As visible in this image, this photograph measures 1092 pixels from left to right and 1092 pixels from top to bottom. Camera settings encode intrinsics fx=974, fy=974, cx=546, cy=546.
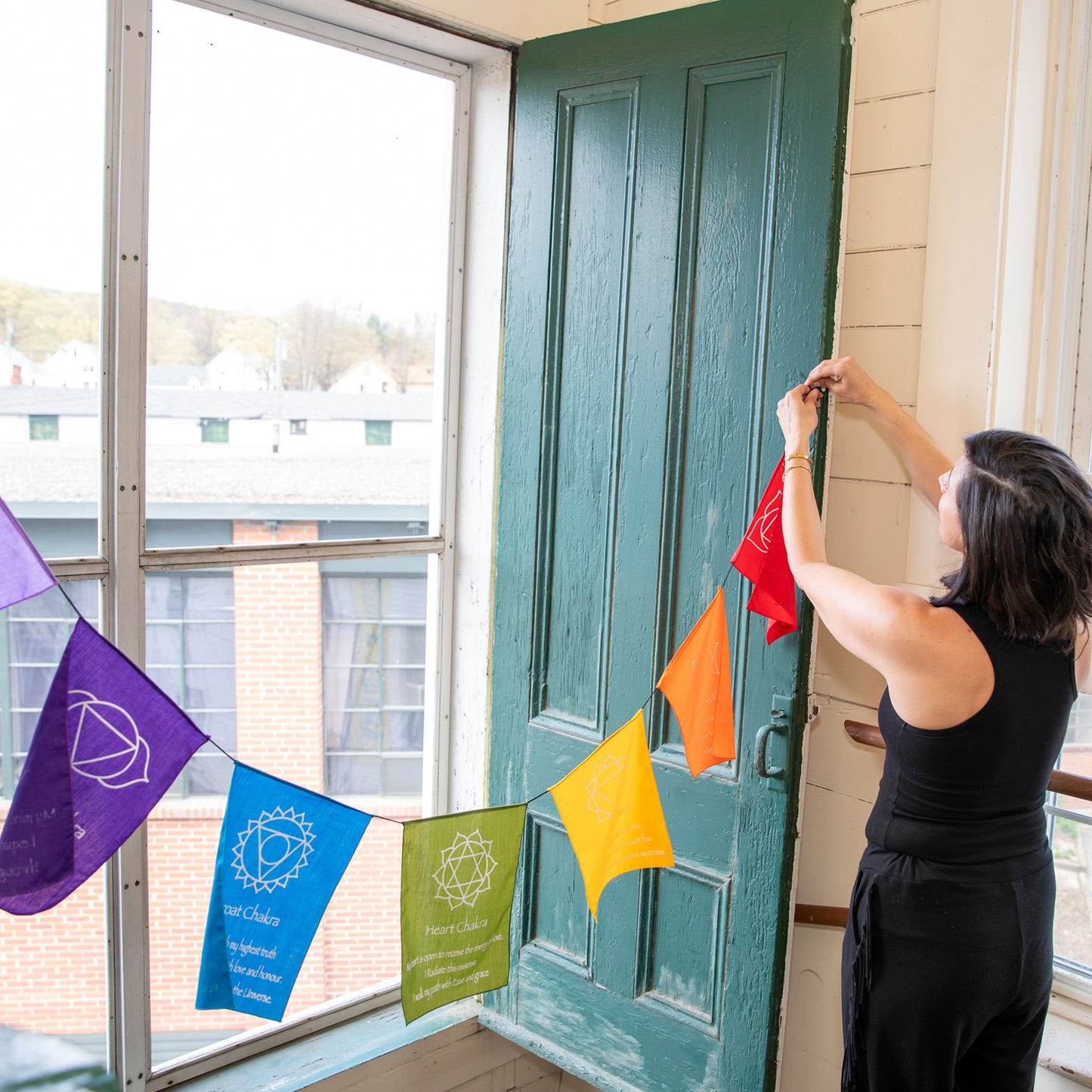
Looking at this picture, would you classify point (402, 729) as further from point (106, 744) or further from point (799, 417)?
point (799, 417)

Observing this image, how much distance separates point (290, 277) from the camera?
204cm

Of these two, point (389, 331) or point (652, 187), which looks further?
point (389, 331)

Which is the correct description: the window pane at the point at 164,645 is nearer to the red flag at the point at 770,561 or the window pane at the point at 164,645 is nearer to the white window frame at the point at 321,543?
the white window frame at the point at 321,543

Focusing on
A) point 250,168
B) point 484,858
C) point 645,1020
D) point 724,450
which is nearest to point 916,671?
point 724,450

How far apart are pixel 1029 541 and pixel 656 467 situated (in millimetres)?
756

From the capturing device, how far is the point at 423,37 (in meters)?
2.00

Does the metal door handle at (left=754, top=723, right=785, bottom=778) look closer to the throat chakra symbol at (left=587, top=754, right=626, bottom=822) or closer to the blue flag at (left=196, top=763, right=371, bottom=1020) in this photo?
the throat chakra symbol at (left=587, top=754, right=626, bottom=822)

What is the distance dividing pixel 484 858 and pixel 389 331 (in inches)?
46.0

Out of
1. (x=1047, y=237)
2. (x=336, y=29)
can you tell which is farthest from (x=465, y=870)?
(x=336, y=29)

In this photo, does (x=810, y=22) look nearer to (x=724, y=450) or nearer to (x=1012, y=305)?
(x=1012, y=305)

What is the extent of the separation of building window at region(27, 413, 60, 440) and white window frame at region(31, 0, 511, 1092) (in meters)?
0.08

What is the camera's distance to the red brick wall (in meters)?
1.81

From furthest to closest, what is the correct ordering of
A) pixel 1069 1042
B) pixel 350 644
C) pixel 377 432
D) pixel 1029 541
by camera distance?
pixel 350 644, pixel 377 432, pixel 1069 1042, pixel 1029 541

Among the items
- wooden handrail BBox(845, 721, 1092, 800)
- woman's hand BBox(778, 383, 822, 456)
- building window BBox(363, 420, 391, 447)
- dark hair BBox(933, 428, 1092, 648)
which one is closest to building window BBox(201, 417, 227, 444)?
building window BBox(363, 420, 391, 447)
